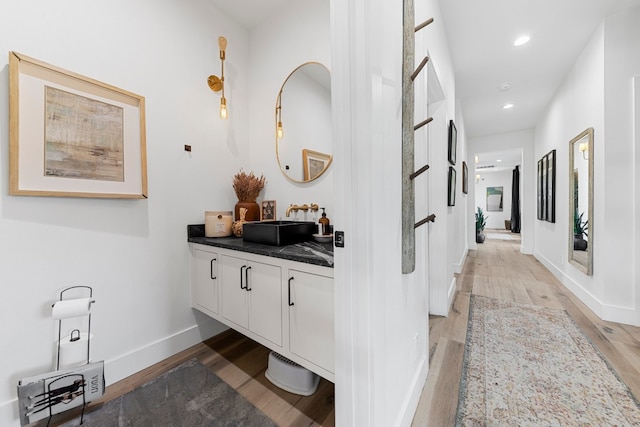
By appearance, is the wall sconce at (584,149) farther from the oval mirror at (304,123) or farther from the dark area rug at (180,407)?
the dark area rug at (180,407)

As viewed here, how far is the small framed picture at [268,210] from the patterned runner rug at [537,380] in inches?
70.6

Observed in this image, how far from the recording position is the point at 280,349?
1.40 meters

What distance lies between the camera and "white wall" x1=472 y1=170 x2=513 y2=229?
10.9 metres

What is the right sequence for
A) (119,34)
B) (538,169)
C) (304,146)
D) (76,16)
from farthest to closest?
(538,169)
(304,146)
(119,34)
(76,16)

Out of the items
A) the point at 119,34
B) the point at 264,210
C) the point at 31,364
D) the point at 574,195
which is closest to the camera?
the point at 31,364

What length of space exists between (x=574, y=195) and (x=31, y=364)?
5063mm

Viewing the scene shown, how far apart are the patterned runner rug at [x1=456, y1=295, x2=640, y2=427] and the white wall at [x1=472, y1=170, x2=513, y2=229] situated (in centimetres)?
1055

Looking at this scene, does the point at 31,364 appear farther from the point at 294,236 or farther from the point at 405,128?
the point at 405,128

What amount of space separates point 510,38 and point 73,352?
171 inches

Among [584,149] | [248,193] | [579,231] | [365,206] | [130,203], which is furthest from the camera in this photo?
[579,231]

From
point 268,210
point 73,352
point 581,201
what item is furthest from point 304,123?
point 581,201

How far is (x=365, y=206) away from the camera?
851 mm

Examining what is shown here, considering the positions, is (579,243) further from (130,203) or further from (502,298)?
(130,203)

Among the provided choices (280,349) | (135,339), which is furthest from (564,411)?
(135,339)
